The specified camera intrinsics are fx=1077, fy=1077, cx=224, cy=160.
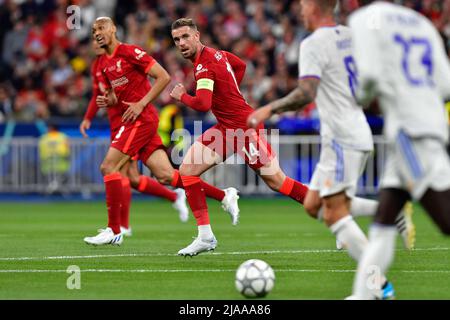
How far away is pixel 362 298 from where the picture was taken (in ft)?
23.7

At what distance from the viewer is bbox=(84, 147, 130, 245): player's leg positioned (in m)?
12.6

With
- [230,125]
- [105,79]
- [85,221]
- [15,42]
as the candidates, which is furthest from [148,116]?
[15,42]

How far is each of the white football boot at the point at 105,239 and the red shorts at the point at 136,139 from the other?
100 centimetres

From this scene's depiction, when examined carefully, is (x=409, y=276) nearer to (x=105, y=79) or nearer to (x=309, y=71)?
(x=309, y=71)

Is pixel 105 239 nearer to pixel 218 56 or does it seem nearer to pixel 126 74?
pixel 126 74

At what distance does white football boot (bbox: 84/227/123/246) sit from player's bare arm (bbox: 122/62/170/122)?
1350 millimetres

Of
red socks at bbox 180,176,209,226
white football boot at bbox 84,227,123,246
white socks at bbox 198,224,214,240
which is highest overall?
red socks at bbox 180,176,209,226

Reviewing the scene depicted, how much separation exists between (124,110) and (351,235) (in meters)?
5.73

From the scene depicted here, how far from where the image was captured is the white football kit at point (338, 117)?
812 centimetres

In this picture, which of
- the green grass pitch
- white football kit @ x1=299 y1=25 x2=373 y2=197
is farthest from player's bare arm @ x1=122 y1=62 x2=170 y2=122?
white football kit @ x1=299 y1=25 x2=373 y2=197

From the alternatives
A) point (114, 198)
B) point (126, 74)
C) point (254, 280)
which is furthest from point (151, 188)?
point (254, 280)

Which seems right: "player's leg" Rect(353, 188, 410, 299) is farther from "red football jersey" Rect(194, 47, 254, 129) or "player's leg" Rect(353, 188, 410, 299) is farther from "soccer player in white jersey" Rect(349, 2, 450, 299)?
"red football jersey" Rect(194, 47, 254, 129)

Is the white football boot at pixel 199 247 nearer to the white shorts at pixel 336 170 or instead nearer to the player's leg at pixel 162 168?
the player's leg at pixel 162 168

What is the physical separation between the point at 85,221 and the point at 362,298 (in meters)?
10.3
